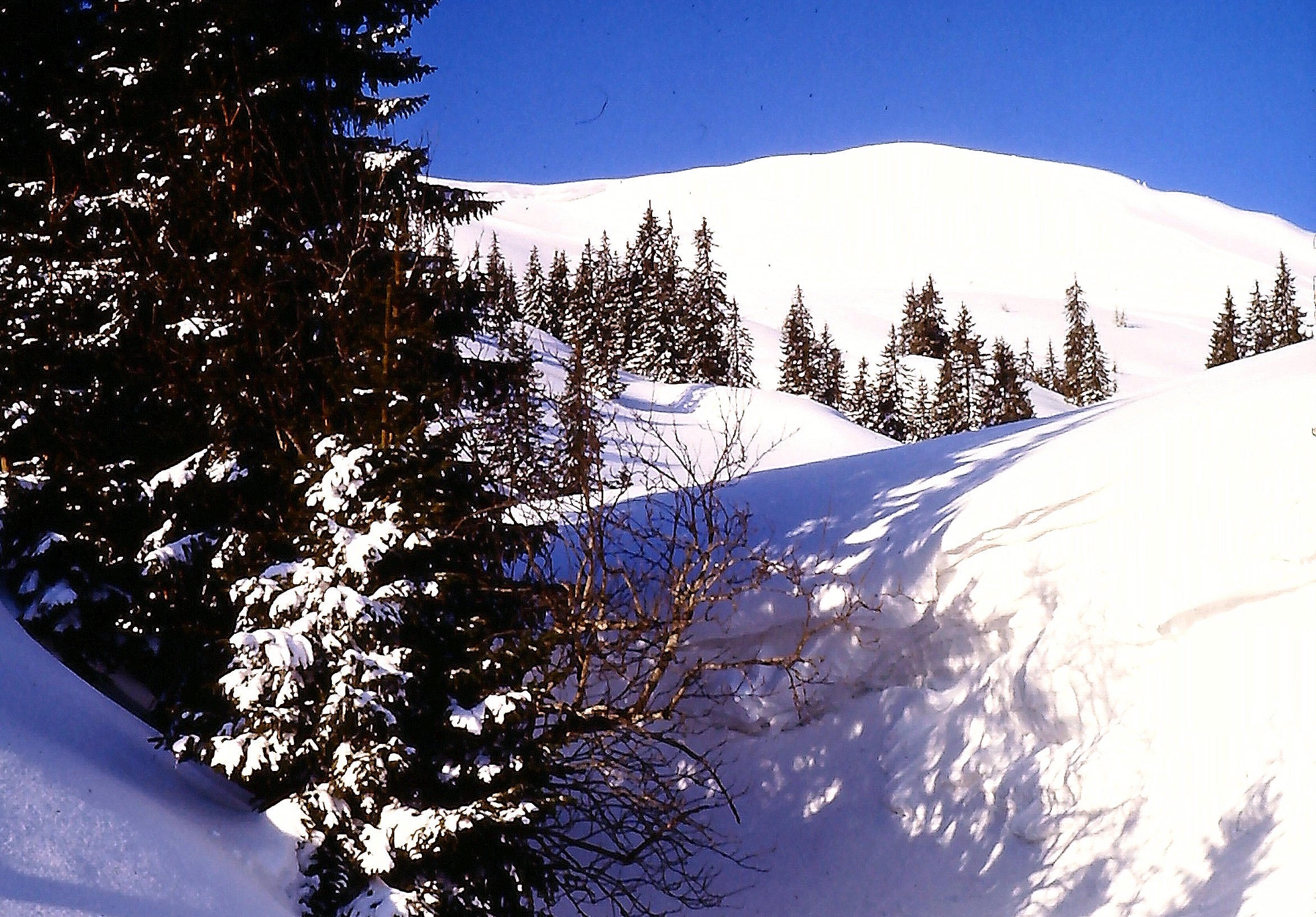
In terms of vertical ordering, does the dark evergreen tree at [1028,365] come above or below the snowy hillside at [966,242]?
below

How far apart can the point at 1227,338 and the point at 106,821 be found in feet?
211

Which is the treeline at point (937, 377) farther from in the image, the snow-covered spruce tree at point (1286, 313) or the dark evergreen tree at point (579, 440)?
the dark evergreen tree at point (579, 440)

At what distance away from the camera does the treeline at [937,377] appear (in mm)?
46656

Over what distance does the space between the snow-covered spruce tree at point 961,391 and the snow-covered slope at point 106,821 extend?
4331 centimetres

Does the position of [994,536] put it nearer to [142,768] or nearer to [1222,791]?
[1222,791]

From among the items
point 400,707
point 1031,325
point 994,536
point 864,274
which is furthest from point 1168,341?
point 400,707

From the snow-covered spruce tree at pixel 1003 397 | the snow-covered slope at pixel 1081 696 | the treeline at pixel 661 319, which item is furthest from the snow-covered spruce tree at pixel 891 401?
the snow-covered slope at pixel 1081 696

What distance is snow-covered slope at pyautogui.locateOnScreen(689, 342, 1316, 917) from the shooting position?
7828 mm

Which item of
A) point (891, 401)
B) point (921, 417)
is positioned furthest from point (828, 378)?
point (921, 417)

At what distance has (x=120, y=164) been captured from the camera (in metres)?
9.09

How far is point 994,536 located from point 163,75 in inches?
386

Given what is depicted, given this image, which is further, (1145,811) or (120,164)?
(120,164)

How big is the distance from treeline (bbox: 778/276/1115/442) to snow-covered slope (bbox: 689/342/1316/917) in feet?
95.0

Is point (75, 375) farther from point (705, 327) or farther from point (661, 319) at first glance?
point (661, 319)
